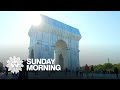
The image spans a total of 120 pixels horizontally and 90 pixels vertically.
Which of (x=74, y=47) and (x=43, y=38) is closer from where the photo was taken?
(x=43, y=38)

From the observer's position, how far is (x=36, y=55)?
15.3m
